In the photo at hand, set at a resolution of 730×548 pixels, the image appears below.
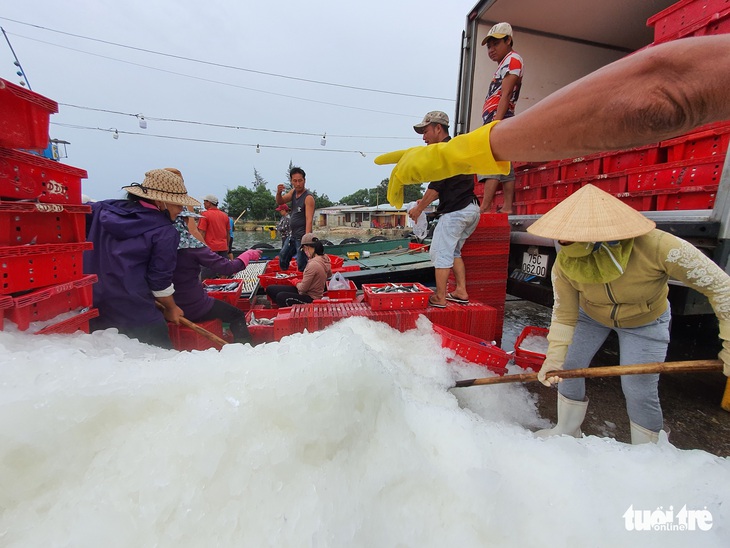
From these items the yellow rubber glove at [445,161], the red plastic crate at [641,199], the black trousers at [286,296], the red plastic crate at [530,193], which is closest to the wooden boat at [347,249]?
the black trousers at [286,296]

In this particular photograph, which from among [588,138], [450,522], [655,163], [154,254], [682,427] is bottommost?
[682,427]

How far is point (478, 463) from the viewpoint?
3.27 feet

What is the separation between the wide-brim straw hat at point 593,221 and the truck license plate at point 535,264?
1.51 meters

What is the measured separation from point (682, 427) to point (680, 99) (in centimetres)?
290

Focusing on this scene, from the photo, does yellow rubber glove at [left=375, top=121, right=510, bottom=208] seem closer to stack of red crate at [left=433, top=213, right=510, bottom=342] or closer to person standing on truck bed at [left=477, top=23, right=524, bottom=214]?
stack of red crate at [left=433, top=213, right=510, bottom=342]

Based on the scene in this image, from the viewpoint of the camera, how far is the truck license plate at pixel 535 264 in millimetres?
3232

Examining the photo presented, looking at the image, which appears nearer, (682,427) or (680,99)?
(680,99)

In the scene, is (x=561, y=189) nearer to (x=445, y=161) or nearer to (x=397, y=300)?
(x=397, y=300)

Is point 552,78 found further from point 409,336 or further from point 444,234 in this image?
point 409,336

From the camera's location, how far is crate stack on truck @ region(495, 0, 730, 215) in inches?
84.0

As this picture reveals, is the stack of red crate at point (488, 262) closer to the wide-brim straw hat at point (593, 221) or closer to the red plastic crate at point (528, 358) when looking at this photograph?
the red plastic crate at point (528, 358)

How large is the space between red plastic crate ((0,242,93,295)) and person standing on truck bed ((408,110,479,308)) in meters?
2.85

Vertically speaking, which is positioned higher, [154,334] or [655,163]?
[655,163]

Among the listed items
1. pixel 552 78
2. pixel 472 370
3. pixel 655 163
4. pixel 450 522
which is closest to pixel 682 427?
pixel 472 370
